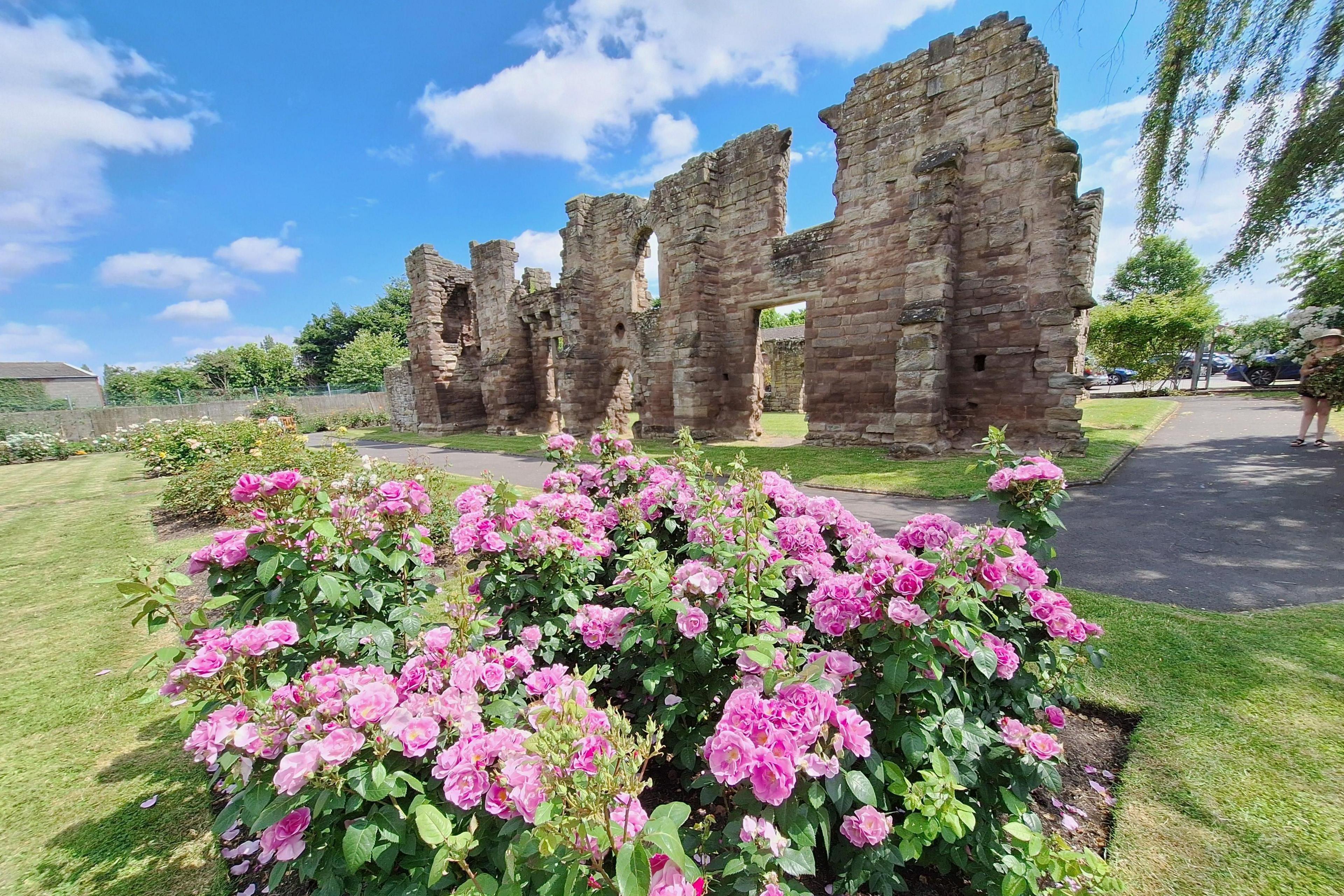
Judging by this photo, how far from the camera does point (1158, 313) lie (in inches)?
890

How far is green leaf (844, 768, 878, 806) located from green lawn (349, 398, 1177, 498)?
9.82 ft

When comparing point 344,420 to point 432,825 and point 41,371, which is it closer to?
point 432,825

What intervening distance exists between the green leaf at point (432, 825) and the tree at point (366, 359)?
47.4 metres

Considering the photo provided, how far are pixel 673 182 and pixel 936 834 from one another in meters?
15.6

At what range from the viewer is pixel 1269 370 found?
77.6 ft

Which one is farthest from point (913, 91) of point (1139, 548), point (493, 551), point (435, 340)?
point (435, 340)

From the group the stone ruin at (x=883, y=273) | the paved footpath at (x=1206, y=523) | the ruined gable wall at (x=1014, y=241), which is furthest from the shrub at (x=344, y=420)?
the ruined gable wall at (x=1014, y=241)

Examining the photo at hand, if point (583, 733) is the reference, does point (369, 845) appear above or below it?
→ below

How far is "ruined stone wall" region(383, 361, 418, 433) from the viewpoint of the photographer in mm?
24438

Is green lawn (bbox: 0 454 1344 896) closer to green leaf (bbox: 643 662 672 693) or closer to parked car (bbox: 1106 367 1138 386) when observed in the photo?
green leaf (bbox: 643 662 672 693)

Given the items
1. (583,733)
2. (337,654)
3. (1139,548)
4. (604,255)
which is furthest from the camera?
(604,255)

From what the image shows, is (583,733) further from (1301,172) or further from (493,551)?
(1301,172)

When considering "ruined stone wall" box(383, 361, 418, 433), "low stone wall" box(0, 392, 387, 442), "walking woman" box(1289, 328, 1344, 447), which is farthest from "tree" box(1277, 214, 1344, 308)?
"low stone wall" box(0, 392, 387, 442)

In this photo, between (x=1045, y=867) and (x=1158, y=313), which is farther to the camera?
(x=1158, y=313)
